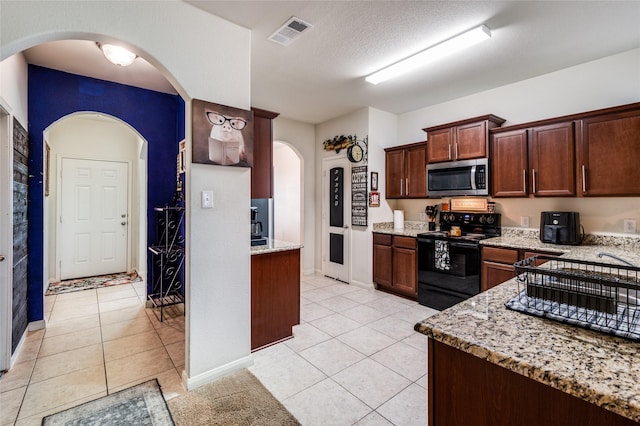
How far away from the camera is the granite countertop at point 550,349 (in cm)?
Result: 65

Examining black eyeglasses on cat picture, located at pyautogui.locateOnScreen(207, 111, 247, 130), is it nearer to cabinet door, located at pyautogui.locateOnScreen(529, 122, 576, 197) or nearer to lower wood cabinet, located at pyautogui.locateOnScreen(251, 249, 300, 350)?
lower wood cabinet, located at pyautogui.locateOnScreen(251, 249, 300, 350)

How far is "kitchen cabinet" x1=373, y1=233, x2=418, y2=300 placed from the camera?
154 inches

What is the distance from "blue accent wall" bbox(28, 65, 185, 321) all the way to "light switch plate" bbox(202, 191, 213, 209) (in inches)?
76.4

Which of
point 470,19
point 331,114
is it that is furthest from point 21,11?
point 331,114

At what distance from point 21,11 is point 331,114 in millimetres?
3729

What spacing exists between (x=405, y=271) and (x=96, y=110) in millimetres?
4126

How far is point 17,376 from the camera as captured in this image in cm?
221

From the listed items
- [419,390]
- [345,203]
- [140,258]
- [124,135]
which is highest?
[124,135]

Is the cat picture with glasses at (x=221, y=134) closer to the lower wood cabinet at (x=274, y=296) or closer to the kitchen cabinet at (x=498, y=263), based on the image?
the lower wood cabinet at (x=274, y=296)

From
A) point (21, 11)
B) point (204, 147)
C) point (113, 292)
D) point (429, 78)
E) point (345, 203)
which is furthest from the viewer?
point (345, 203)

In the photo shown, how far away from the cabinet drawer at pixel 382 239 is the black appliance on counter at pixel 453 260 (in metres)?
0.50

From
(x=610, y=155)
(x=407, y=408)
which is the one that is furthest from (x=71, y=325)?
(x=610, y=155)

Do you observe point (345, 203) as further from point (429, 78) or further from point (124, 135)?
point (124, 135)

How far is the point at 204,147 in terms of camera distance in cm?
209
